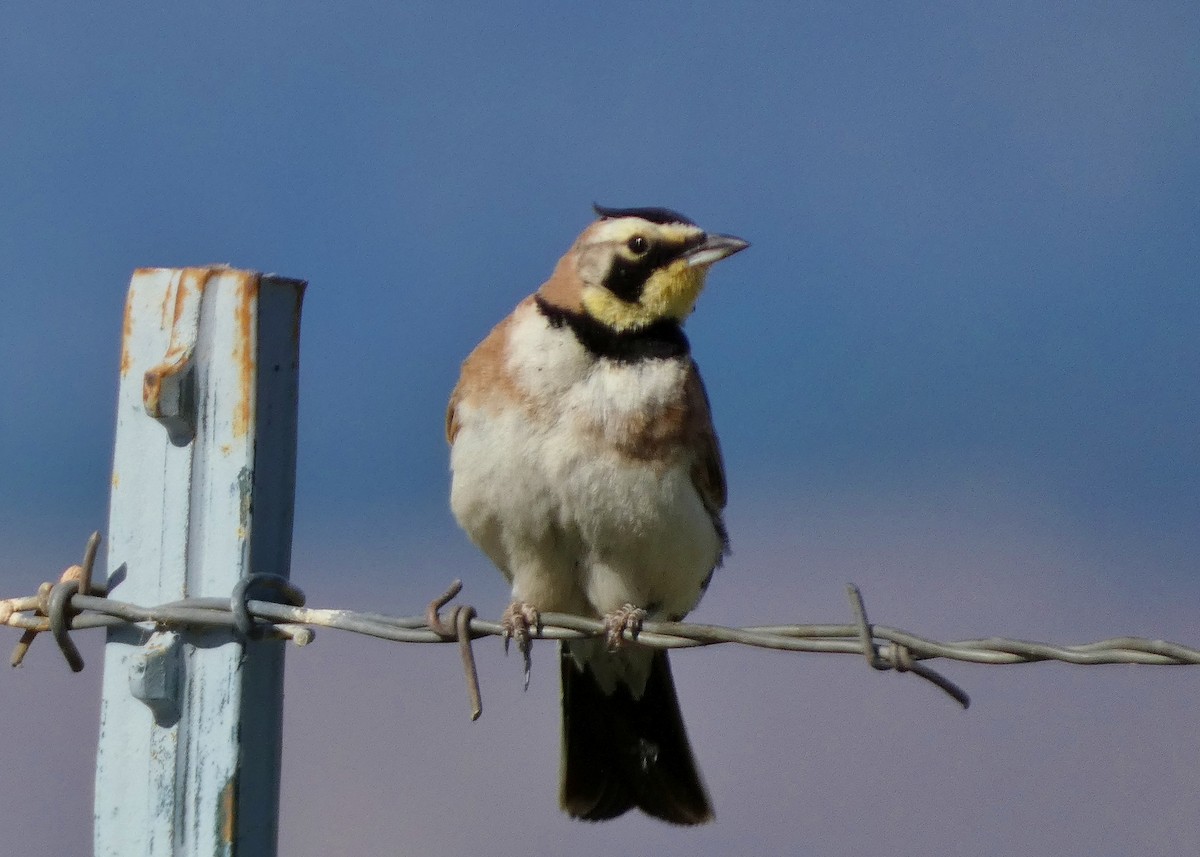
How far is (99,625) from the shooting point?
3758 millimetres

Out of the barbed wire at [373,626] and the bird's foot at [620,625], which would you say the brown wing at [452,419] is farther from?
the barbed wire at [373,626]

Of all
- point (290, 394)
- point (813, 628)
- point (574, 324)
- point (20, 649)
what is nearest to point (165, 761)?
point (20, 649)

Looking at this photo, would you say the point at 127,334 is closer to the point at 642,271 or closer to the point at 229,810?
the point at 229,810

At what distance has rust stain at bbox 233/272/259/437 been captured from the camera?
3707mm

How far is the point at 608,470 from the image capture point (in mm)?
4941

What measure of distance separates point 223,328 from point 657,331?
6.21ft

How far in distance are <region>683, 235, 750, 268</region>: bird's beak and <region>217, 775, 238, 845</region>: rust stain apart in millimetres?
2512

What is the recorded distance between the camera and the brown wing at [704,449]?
17.0 feet

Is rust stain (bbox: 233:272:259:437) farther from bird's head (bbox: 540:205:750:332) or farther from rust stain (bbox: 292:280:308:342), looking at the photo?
bird's head (bbox: 540:205:750:332)

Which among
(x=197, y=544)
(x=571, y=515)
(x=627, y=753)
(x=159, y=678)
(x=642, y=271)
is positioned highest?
(x=642, y=271)

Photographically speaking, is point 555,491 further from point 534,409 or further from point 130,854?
point 130,854

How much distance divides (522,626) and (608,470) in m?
0.57

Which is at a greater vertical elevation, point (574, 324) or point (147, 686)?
point (574, 324)

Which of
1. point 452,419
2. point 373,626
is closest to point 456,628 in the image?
point 373,626
